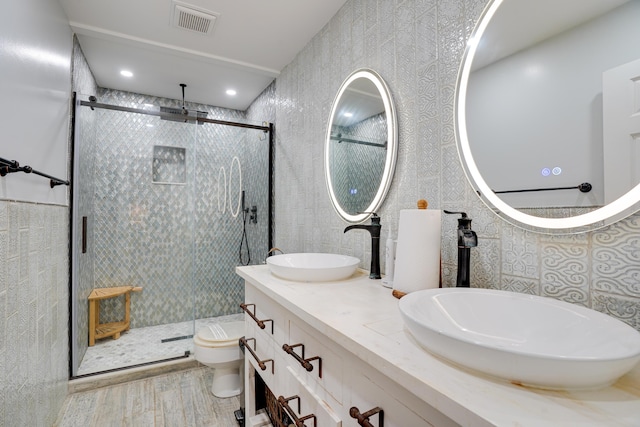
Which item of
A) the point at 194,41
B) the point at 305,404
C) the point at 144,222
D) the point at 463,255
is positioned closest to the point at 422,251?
the point at 463,255

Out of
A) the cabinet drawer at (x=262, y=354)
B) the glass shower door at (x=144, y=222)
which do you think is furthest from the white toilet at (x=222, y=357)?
the glass shower door at (x=144, y=222)

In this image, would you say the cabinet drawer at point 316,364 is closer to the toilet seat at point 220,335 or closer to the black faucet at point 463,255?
the black faucet at point 463,255

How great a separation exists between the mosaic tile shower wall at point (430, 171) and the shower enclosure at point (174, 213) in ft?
2.60

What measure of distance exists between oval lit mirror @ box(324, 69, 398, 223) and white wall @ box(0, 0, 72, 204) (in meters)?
1.43

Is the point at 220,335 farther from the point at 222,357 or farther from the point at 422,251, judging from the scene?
the point at 422,251

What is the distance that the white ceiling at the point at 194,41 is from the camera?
1.83 m

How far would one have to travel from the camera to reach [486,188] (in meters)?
0.97

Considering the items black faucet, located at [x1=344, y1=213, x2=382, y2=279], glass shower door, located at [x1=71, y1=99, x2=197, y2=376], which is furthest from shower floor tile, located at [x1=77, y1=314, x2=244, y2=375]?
black faucet, located at [x1=344, y1=213, x2=382, y2=279]

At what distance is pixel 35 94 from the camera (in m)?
1.46

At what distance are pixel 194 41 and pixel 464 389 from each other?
8.33 feet

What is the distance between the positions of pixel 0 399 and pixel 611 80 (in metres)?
2.10

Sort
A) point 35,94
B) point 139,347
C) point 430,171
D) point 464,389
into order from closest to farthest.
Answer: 1. point 464,389
2. point 430,171
3. point 35,94
4. point 139,347

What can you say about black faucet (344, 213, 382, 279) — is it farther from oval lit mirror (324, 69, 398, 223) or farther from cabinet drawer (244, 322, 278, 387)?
cabinet drawer (244, 322, 278, 387)

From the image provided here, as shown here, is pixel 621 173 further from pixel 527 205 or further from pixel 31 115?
pixel 31 115
